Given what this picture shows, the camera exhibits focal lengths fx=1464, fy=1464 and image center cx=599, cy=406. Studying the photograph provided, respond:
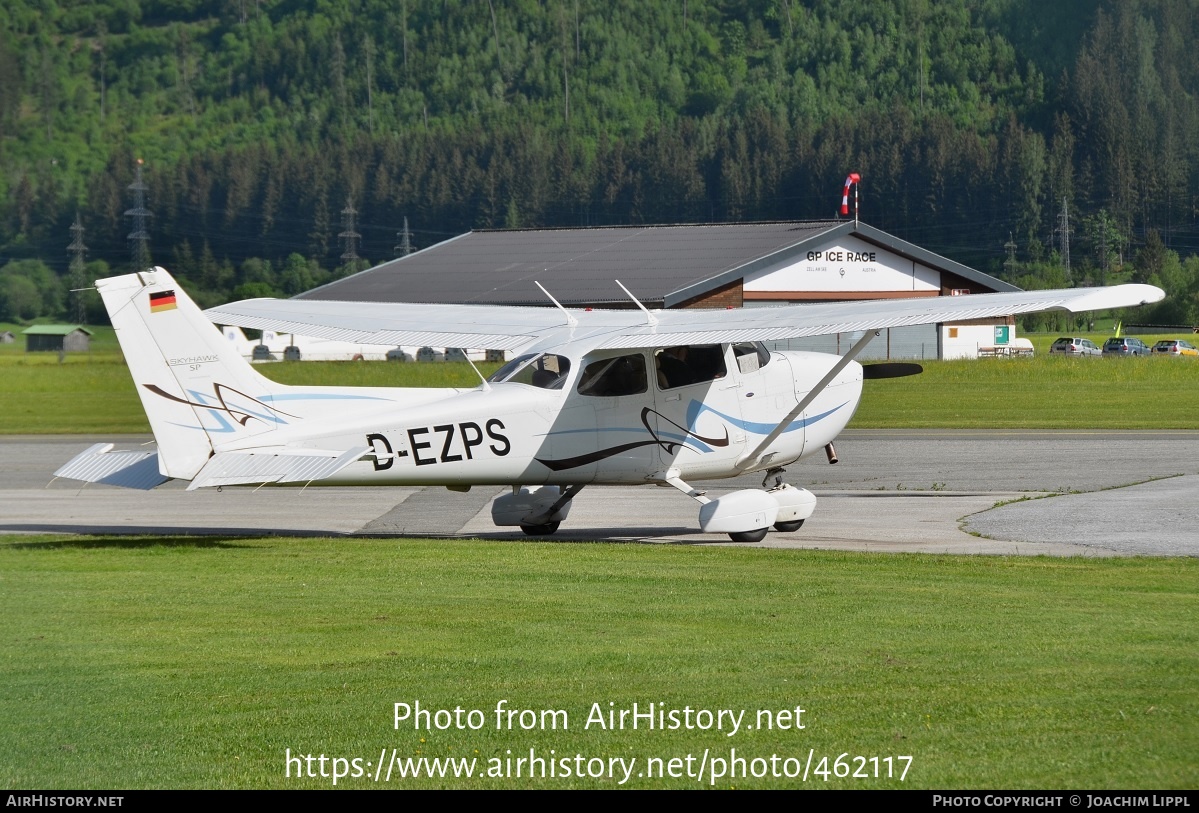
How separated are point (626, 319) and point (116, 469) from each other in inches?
210

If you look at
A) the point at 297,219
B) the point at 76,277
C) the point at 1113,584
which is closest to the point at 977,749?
the point at 1113,584

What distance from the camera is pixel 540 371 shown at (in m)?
14.2

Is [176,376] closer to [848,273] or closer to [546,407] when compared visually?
[546,407]

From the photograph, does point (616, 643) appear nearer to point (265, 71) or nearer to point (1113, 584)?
point (1113, 584)

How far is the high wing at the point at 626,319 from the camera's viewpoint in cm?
1295

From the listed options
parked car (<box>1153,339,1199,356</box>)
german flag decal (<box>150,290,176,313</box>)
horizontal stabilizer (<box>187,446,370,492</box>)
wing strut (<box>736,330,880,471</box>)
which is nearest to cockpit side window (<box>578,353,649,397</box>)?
wing strut (<box>736,330,880,471</box>)

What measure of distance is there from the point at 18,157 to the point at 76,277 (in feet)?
71.7

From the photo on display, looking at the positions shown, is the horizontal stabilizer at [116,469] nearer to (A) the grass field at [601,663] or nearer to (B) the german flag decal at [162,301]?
(A) the grass field at [601,663]

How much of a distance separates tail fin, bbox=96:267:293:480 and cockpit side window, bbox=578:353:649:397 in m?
3.03

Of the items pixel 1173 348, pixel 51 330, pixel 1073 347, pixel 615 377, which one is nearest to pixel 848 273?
pixel 1073 347

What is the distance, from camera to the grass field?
6105 mm

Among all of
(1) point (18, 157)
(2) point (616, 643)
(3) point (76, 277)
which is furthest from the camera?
(1) point (18, 157)

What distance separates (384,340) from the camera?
1576cm

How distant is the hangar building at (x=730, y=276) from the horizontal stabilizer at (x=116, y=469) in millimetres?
40698
